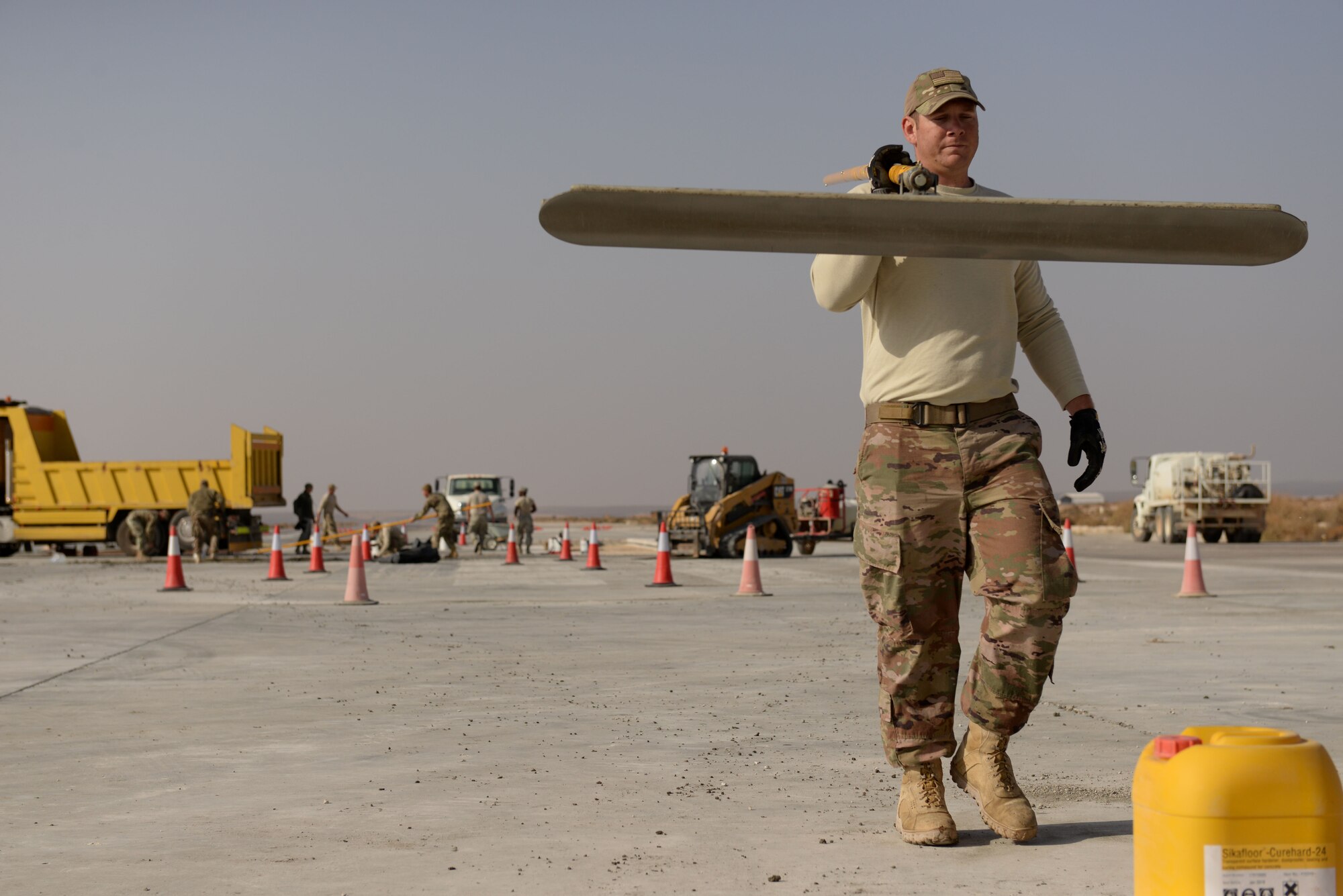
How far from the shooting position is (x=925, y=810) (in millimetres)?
4250

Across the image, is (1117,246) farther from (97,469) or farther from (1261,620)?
(97,469)

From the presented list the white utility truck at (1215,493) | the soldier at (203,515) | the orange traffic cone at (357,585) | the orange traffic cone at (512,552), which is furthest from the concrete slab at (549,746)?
the white utility truck at (1215,493)

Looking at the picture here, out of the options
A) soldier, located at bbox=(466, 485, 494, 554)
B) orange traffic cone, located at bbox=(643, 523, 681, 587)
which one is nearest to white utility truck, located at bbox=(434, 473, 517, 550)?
soldier, located at bbox=(466, 485, 494, 554)

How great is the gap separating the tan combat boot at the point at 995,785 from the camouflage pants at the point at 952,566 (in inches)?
3.0

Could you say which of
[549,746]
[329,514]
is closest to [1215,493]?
[329,514]

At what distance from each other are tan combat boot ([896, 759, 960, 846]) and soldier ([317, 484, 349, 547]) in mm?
27155

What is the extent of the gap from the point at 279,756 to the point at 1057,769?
319cm

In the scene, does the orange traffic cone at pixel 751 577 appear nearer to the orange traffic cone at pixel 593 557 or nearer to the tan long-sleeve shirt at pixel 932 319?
the orange traffic cone at pixel 593 557

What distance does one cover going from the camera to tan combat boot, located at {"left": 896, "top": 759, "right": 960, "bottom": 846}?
4.21 m

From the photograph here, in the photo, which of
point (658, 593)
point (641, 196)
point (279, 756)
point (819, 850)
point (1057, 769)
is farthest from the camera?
point (658, 593)

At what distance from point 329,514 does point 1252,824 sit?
31.8 meters

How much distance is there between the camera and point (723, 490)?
29078 millimetres

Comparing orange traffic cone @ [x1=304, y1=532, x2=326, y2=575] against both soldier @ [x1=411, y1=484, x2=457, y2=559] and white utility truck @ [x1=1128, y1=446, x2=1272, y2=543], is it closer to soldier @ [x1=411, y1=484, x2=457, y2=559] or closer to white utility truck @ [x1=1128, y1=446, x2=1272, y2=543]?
soldier @ [x1=411, y1=484, x2=457, y2=559]

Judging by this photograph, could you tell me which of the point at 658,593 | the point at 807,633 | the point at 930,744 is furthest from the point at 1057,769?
the point at 658,593
